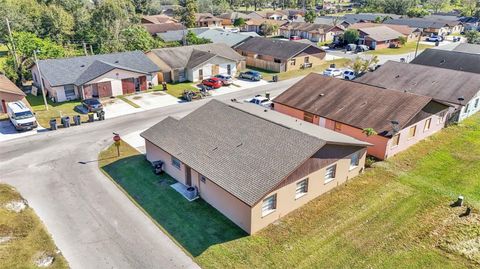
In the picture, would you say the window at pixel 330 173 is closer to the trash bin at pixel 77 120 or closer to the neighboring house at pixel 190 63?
the trash bin at pixel 77 120

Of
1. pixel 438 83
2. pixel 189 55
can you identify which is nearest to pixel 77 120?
pixel 189 55

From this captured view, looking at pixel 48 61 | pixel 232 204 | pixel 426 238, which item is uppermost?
pixel 48 61

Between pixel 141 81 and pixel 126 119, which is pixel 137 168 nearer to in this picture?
pixel 126 119

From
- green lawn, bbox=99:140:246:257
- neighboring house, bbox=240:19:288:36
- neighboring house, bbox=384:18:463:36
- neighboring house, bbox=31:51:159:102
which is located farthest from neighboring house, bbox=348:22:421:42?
green lawn, bbox=99:140:246:257

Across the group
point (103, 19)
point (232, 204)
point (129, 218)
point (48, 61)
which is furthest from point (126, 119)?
point (103, 19)

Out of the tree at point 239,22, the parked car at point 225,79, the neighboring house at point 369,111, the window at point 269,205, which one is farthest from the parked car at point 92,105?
the tree at point 239,22

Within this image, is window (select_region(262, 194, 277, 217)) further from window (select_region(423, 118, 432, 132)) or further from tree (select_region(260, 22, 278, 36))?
tree (select_region(260, 22, 278, 36))

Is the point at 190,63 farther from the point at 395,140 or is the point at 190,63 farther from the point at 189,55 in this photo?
the point at 395,140

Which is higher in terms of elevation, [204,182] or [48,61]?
[48,61]
